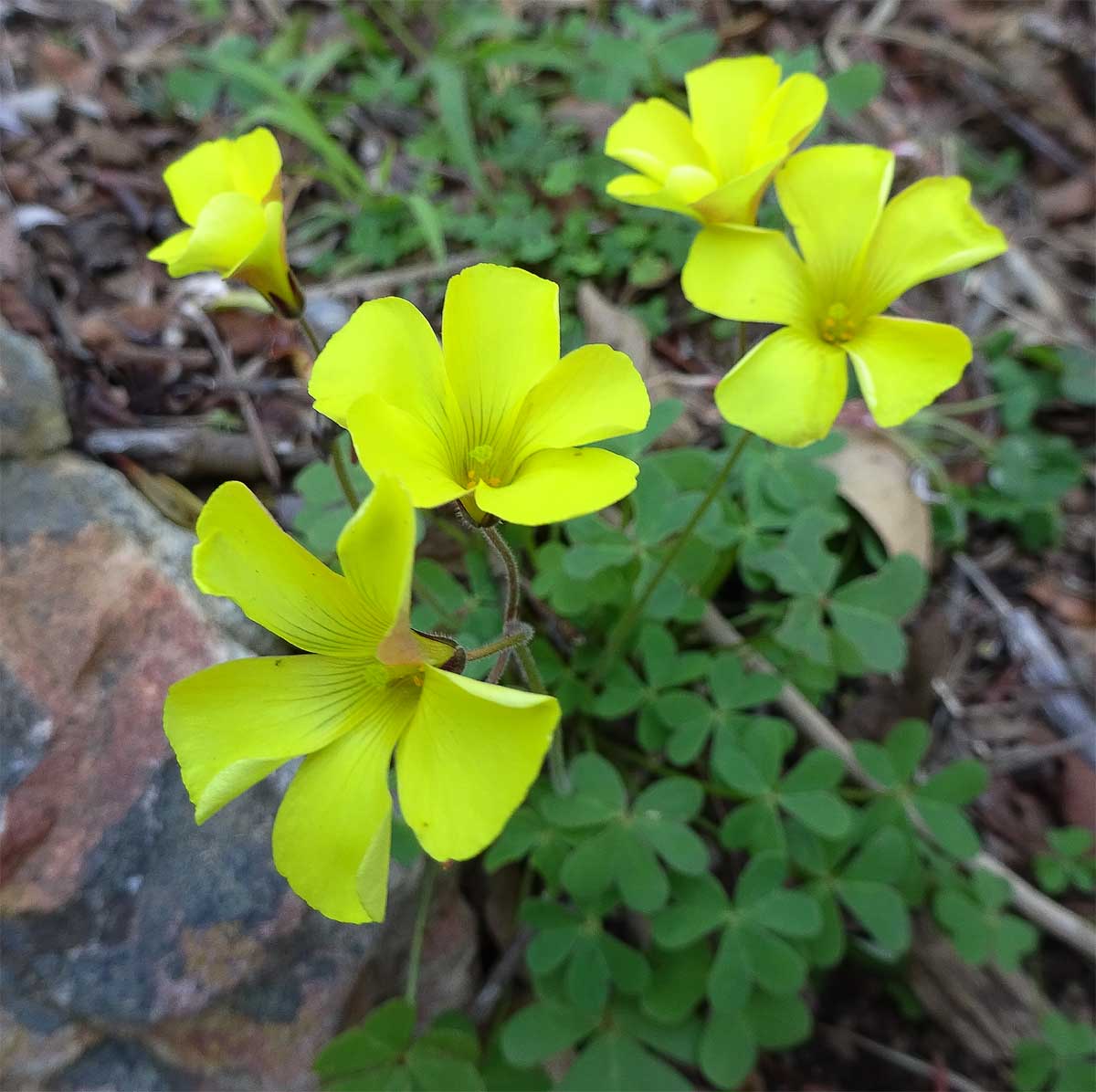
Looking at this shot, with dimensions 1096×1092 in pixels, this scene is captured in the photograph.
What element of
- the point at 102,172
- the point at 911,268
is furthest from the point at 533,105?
the point at 911,268

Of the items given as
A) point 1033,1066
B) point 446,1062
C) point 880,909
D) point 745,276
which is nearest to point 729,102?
point 745,276

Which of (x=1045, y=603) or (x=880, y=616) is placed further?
(x=1045, y=603)

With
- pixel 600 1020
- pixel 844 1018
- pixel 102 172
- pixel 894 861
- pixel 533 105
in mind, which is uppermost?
pixel 533 105

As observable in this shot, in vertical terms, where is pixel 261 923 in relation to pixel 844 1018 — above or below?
above

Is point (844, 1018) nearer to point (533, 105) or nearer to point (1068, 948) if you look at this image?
point (1068, 948)

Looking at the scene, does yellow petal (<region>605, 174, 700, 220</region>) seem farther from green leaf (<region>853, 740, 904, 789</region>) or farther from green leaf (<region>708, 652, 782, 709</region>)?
green leaf (<region>853, 740, 904, 789</region>)

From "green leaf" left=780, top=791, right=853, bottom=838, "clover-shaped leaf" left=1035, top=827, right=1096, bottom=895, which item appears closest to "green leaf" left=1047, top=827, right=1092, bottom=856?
"clover-shaped leaf" left=1035, top=827, right=1096, bottom=895
